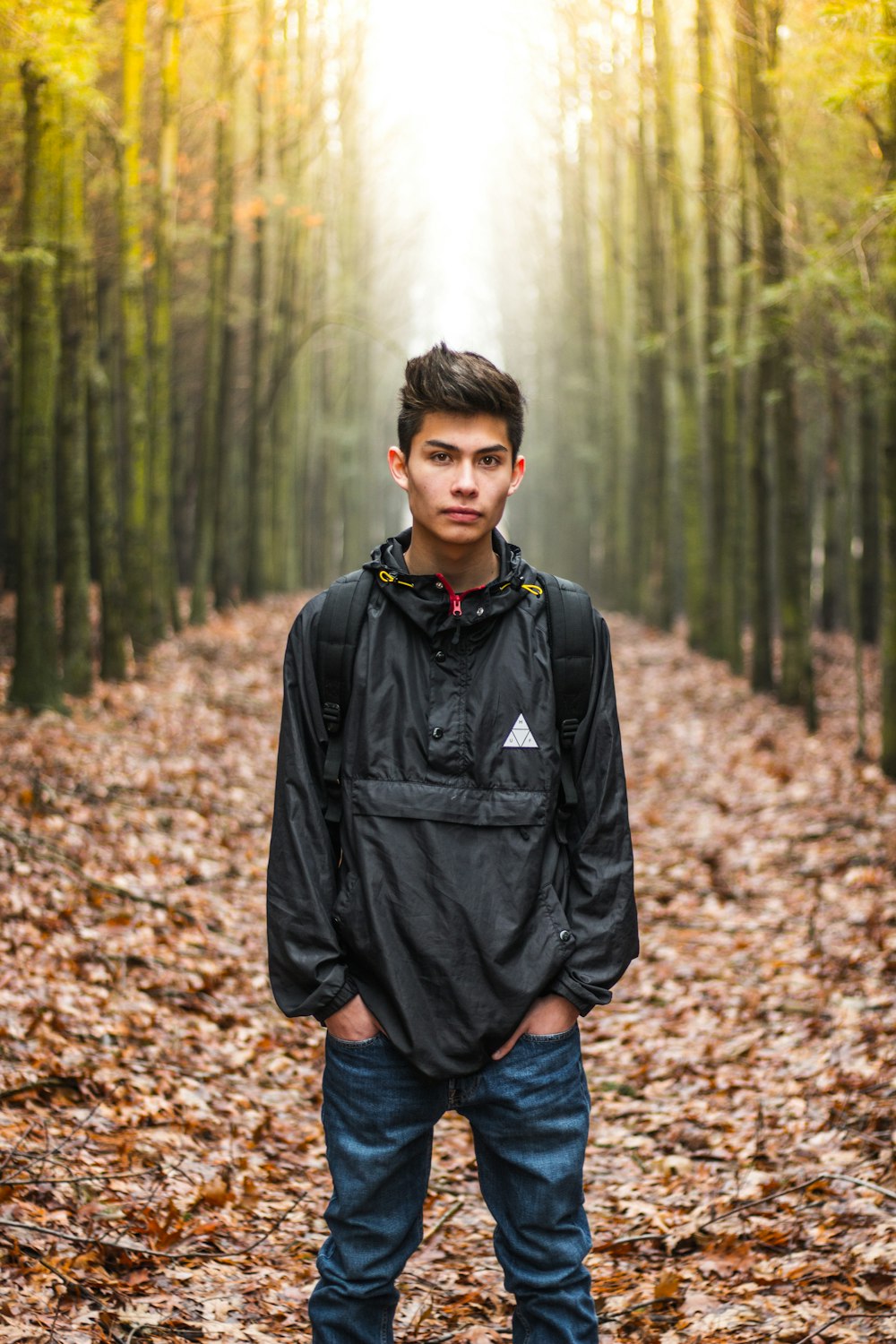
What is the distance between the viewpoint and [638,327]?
970 inches

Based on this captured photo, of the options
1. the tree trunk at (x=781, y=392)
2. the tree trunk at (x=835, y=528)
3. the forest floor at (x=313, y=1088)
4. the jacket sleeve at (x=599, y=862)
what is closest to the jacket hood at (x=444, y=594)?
the jacket sleeve at (x=599, y=862)

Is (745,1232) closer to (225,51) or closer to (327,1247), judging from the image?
(327,1247)

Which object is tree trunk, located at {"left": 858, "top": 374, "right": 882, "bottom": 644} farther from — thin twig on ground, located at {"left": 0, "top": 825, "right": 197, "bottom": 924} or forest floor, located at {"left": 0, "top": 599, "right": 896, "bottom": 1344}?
thin twig on ground, located at {"left": 0, "top": 825, "right": 197, "bottom": 924}

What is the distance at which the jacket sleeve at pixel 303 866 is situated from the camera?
267 cm

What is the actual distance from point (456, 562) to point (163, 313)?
14.8 meters

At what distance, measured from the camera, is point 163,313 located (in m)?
16.4

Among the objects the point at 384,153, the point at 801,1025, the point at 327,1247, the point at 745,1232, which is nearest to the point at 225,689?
the point at 801,1025

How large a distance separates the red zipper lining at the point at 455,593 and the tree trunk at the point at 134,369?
12589 millimetres

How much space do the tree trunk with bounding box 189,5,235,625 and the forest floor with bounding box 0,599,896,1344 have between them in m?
8.72

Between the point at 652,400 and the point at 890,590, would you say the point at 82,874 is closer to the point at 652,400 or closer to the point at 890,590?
the point at 890,590

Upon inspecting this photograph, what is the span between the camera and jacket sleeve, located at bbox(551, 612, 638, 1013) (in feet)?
8.89

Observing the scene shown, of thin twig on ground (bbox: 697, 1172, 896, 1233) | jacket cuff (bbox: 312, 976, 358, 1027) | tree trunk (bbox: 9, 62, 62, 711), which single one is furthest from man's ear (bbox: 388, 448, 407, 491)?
tree trunk (bbox: 9, 62, 62, 711)

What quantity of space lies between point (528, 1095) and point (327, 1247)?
0.60m

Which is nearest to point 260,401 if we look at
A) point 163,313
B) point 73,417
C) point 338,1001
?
point 163,313
